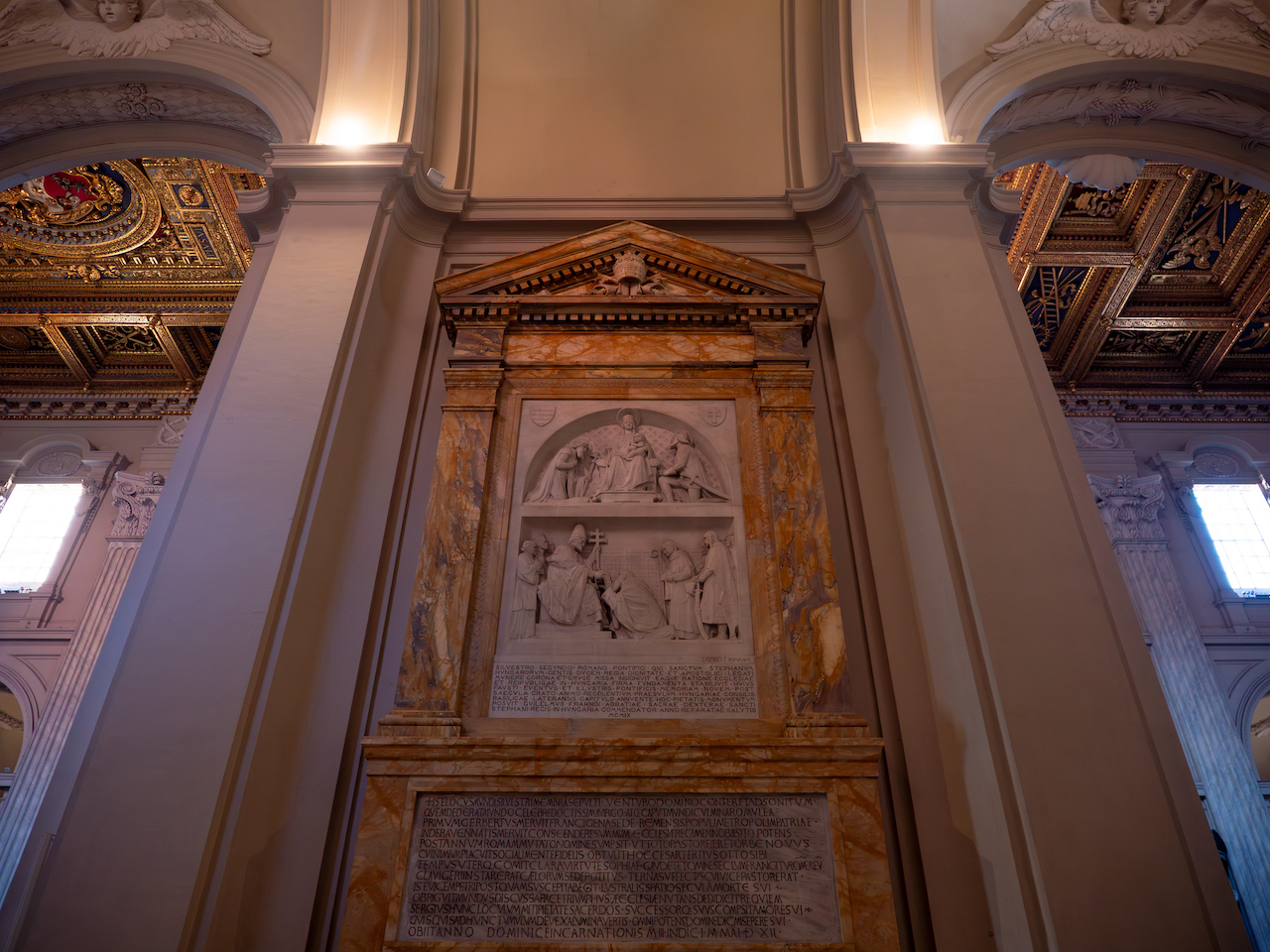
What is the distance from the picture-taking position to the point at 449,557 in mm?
4301

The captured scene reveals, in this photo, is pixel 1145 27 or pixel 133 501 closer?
pixel 1145 27

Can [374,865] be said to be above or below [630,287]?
below

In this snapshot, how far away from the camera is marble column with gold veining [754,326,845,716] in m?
4.00

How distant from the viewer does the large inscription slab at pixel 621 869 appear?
3.31 m

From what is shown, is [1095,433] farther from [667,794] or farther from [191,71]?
[191,71]

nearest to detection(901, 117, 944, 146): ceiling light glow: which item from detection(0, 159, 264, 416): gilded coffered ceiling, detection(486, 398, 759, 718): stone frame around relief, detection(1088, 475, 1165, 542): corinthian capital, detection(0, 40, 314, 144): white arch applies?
detection(486, 398, 759, 718): stone frame around relief

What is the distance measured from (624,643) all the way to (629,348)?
1806 mm

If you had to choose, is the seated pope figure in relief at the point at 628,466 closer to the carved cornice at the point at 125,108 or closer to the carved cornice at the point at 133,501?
the carved cornice at the point at 125,108

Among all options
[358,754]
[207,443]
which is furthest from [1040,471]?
[207,443]

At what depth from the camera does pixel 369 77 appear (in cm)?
601

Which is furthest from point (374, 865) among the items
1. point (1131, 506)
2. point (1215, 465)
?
point (1215, 465)

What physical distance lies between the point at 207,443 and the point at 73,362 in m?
8.73

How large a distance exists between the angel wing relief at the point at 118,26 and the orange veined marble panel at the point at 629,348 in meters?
3.18

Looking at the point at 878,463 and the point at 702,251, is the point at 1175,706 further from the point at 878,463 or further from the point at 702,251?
the point at 702,251
